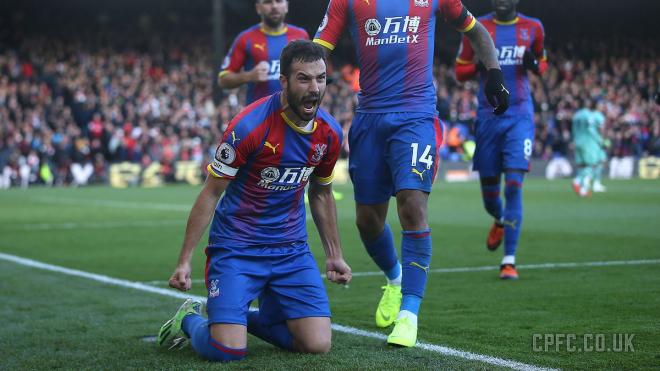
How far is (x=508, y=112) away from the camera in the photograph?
8.71 m

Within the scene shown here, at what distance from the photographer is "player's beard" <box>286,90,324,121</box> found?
4.87 metres

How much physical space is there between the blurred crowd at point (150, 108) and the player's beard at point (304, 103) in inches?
968

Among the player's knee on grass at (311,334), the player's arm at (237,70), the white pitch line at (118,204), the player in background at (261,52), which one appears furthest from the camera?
the white pitch line at (118,204)

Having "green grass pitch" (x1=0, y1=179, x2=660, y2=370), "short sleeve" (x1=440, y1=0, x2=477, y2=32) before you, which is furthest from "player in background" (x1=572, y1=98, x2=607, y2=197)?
"short sleeve" (x1=440, y1=0, x2=477, y2=32)

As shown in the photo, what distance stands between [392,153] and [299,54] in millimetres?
1232

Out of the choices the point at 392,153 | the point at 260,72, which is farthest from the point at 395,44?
the point at 260,72

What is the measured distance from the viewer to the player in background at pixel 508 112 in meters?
8.55

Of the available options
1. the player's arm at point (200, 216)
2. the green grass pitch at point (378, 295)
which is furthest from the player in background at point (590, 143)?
the player's arm at point (200, 216)

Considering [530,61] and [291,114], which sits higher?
[530,61]

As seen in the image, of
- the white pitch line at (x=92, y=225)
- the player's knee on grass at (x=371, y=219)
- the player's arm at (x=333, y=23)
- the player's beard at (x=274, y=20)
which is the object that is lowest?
the white pitch line at (x=92, y=225)

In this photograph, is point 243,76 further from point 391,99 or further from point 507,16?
point 391,99

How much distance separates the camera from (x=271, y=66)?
966cm

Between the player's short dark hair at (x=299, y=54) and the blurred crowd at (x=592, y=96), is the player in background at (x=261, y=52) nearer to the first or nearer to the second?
the player's short dark hair at (x=299, y=54)

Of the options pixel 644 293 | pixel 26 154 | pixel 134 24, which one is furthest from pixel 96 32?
pixel 644 293
